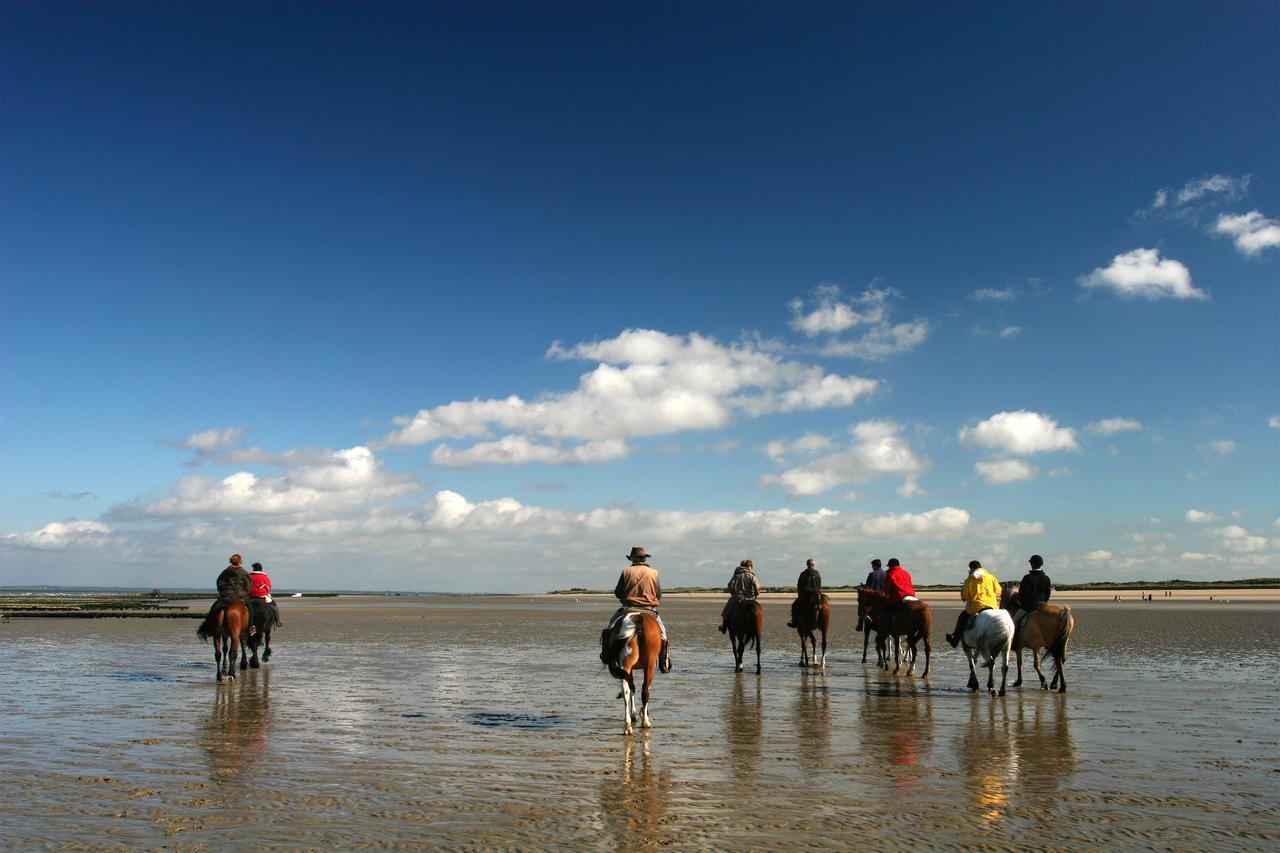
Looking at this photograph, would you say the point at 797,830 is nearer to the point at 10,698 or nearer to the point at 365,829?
the point at 365,829

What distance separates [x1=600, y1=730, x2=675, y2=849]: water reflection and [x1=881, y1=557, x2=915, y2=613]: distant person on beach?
477 inches

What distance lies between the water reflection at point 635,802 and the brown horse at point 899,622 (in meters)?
10.7

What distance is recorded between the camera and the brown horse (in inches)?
773

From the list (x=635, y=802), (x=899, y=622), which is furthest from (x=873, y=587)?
(x=635, y=802)

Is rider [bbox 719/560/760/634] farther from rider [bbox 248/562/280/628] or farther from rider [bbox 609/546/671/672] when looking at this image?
rider [bbox 248/562/280/628]

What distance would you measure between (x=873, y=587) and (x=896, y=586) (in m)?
1.64

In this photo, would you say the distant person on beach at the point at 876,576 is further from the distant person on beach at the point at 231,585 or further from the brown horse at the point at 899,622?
the distant person on beach at the point at 231,585

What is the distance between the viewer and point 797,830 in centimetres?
736

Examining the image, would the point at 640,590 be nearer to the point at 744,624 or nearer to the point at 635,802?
the point at 635,802

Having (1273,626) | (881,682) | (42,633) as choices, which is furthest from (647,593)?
(1273,626)

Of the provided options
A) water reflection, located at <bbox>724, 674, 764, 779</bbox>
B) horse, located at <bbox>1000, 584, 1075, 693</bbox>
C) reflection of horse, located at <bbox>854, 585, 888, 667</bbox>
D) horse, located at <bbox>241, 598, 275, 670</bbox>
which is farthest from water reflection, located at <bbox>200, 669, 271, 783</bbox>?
reflection of horse, located at <bbox>854, 585, 888, 667</bbox>

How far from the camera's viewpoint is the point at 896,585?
2130 centimetres

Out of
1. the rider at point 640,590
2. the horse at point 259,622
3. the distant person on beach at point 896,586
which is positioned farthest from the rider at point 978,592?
the horse at point 259,622

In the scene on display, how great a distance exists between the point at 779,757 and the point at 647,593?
341 centimetres
